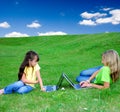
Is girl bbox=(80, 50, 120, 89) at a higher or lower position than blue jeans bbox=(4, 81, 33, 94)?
higher

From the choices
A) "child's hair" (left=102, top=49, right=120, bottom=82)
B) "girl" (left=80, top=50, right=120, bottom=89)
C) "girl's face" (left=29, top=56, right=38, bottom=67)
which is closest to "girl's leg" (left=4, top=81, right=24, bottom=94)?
"girl's face" (left=29, top=56, right=38, bottom=67)

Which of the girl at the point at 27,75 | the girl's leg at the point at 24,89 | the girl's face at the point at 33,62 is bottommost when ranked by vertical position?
the girl's leg at the point at 24,89

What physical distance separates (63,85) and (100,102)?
4020mm

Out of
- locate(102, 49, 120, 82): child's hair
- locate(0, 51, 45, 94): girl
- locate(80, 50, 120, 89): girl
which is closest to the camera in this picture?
locate(0, 51, 45, 94): girl

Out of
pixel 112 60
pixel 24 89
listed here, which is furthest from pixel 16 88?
pixel 112 60

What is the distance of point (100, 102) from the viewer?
30.7ft

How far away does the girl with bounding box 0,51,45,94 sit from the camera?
11414 millimetres

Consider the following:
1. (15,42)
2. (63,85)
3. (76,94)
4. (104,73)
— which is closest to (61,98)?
(76,94)

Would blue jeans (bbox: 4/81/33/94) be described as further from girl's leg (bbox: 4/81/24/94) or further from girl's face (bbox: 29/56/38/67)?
girl's face (bbox: 29/56/38/67)

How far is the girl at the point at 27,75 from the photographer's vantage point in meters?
11.4

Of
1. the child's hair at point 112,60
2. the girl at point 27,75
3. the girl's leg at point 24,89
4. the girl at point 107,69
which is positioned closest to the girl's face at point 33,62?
the girl at point 27,75

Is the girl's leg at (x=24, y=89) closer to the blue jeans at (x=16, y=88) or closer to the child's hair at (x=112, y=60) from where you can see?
the blue jeans at (x=16, y=88)

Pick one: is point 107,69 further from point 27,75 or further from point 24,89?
point 24,89

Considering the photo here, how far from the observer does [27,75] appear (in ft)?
39.1
